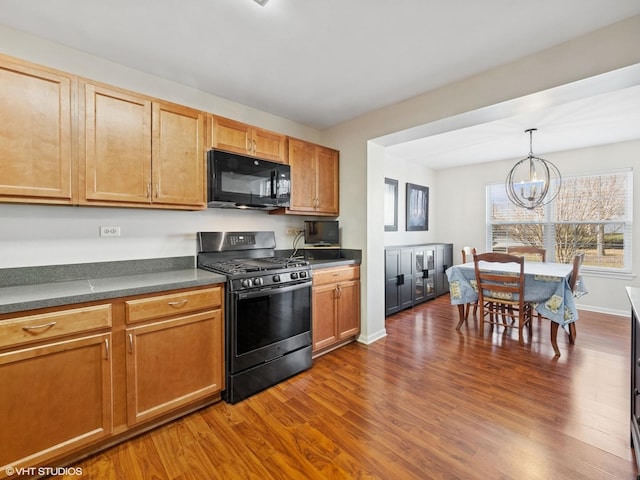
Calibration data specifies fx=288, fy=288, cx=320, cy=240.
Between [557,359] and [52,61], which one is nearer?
[52,61]

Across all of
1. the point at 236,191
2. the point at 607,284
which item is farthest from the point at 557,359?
the point at 236,191

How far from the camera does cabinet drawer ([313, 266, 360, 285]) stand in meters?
2.75

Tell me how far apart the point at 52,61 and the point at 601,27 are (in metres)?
3.52

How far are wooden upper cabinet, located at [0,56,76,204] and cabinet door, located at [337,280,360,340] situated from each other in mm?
2304

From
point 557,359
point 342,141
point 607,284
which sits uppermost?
point 342,141

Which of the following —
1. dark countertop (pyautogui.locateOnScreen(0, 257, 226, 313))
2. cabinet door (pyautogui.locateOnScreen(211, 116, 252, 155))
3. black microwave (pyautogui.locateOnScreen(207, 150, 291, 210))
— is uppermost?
cabinet door (pyautogui.locateOnScreen(211, 116, 252, 155))

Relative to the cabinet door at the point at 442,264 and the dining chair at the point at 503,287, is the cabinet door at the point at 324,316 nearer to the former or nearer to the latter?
the dining chair at the point at 503,287

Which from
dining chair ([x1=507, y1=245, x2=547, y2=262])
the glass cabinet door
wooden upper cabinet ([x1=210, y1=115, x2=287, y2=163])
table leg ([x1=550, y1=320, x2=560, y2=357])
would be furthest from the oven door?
dining chair ([x1=507, y1=245, x2=547, y2=262])

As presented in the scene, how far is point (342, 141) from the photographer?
3379 mm

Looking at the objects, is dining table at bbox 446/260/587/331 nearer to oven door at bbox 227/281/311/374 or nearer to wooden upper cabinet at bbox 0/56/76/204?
oven door at bbox 227/281/311/374

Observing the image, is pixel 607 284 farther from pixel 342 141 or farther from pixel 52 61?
pixel 52 61

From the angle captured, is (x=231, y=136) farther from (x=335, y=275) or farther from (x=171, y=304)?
(x=335, y=275)

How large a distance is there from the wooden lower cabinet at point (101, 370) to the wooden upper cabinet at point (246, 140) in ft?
3.99

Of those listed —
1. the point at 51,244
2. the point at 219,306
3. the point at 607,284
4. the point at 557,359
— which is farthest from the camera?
A: the point at 607,284
